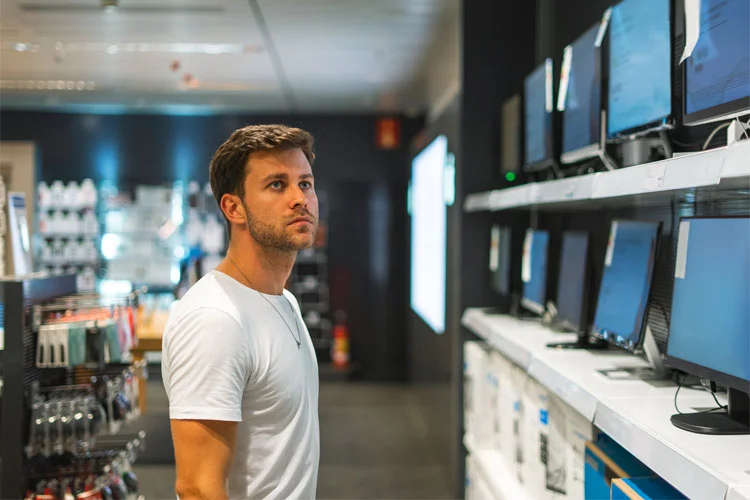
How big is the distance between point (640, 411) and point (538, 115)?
5.95 feet

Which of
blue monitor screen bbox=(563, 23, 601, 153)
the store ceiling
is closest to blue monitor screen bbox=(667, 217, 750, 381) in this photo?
blue monitor screen bbox=(563, 23, 601, 153)

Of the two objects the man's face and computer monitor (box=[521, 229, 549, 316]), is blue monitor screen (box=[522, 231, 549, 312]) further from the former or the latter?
the man's face

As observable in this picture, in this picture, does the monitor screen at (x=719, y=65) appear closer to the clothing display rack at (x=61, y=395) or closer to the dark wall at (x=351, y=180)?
the clothing display rack at (x=61, y=395)

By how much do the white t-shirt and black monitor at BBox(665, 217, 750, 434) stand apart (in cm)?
82

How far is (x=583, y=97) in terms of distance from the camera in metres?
2.70

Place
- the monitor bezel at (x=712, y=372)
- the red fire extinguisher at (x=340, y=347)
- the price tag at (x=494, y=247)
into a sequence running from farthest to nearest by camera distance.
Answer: the red fire extinguisher at (x=340, y=347) → the price tag at (x=494, y=247) → the monitor bezel at (x=712, y=372)

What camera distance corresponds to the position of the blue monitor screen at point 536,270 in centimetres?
332

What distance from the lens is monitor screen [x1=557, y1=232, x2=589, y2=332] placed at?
275 cm

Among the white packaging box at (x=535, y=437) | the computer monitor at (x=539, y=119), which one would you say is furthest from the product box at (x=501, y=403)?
the computer monitor at (x=539, y=119)

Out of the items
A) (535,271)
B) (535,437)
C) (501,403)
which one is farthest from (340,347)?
(535,437)

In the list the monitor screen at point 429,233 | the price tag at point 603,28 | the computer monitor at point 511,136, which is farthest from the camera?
the monitor screen at point 429,233

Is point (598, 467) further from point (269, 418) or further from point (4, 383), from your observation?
point (4, 383)

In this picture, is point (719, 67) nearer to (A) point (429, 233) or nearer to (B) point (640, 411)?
(B) point (640, 411)

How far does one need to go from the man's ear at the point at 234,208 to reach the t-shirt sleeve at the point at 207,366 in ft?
0.80
